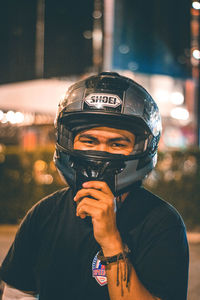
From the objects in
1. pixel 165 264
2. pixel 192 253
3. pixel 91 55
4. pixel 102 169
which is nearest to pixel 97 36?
pixel 91 55

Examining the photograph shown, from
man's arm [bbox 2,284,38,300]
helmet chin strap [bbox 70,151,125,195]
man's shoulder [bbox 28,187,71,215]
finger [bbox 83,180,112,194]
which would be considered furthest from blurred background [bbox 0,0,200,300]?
finger [bbox 83,180,112,194]

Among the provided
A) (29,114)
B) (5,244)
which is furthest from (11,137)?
(5,244)

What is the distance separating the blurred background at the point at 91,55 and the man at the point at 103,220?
5.78 metres

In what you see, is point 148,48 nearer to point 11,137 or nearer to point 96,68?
point 96,68

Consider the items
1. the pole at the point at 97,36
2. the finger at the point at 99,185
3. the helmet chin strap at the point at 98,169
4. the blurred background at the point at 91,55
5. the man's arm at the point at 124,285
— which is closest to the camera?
the man's arm at the point at 124,285

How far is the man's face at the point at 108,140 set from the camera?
70.7 inches

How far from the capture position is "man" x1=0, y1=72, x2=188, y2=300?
1407 mm

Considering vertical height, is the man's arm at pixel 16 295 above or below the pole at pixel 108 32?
below

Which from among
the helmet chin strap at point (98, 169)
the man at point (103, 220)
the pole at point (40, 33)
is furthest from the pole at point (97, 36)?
the helmet chin strap at point (98, 169)

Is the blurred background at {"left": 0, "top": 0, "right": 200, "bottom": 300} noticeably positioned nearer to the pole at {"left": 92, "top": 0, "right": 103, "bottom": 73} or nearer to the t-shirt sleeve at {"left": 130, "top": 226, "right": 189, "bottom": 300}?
the pole at {"left": 92, "top": 0, "right": 103, "bottom": 73}

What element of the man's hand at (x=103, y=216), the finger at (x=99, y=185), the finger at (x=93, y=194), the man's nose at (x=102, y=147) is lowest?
the man's hand at (x=103, y=216)

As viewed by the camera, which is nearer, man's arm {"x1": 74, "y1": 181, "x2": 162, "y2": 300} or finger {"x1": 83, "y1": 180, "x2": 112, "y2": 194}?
man's arm {"x1": 74, "y1": 181, "x2": 162, "y2": 300}

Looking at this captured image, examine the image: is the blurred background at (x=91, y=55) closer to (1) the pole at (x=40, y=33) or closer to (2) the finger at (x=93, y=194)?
(1) the pole at (x=40, y=33)

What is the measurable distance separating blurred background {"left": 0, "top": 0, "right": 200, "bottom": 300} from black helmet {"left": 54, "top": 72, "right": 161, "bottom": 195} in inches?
228
